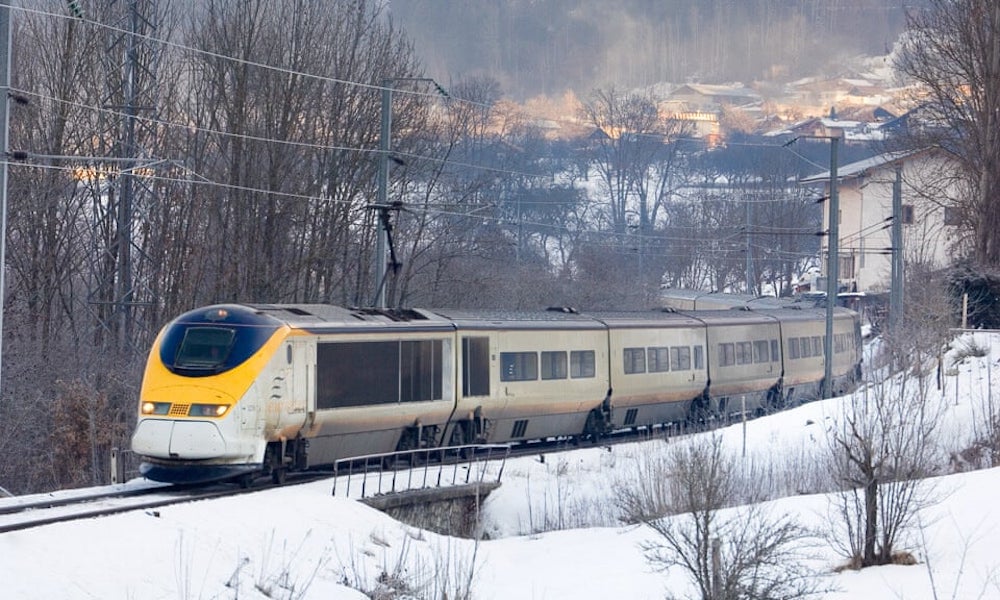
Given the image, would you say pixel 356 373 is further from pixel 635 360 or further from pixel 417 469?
pixel 635 360

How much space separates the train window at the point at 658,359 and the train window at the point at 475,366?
26.0 ft

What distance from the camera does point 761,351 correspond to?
132 ft

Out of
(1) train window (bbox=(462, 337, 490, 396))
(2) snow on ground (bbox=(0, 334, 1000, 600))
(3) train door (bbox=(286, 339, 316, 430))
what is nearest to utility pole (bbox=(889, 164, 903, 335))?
(1) train window (bbox=(462, 337, 490, 396))

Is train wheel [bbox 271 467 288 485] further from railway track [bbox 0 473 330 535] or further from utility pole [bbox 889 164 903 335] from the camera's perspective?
utility pole [bbox 889 164 903 335]

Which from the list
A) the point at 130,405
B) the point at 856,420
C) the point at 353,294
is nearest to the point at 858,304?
the point at 353,294

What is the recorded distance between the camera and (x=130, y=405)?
33094 millimetres

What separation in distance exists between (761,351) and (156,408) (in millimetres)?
24042

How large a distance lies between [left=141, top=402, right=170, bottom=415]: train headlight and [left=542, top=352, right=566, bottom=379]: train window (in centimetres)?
1094

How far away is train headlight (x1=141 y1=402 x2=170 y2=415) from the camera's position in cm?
2030

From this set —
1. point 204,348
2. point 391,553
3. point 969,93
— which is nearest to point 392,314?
point 204,348

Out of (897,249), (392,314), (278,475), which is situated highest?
(897,249)

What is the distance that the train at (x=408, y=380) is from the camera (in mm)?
20297

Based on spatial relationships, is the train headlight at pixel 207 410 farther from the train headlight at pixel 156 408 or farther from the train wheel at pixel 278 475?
the train wheel at pixel 278 475

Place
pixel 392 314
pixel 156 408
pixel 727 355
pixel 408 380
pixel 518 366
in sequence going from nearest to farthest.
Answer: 1. pixel 156 408
2. pixel 408 380
3. pixel 392 314
4. pixel 518 366
5. pixel 727 355
